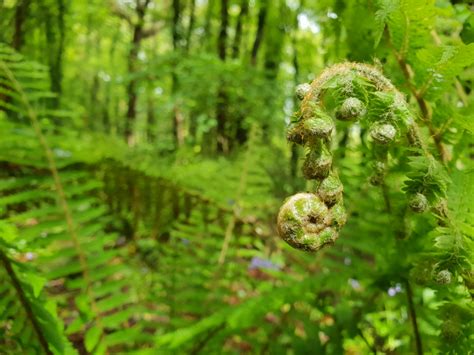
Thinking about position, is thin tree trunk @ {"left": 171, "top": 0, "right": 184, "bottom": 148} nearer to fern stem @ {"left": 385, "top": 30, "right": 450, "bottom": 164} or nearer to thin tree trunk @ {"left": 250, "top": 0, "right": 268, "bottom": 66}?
thin tree trunk @ {"left": 250, "top": 0, "right": 268, "bottom": 66}

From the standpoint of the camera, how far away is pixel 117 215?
2.33m

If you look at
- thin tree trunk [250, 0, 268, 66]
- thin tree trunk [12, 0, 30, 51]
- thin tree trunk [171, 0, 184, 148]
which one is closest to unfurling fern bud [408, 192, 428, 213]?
thin tree trunk [12, 0, 30, 51]

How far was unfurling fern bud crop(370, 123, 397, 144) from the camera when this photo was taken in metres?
0.56

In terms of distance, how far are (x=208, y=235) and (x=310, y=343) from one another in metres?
0.57

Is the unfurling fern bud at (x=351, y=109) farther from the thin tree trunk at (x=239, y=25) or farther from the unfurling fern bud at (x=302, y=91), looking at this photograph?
the thin tree trunk at (x=239, y=25)

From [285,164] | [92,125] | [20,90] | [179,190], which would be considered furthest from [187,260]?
[92,125]

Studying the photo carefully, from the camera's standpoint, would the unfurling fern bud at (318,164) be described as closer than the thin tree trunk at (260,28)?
Yes

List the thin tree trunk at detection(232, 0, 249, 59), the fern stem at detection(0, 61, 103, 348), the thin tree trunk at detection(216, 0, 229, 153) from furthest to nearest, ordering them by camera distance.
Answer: the thin tree trunk at detection(232, 0, 249, 59) → the thin tree trunk at detection(216, 0, 229, 153) → the fern stem at detection(0, 61, 103, 348)

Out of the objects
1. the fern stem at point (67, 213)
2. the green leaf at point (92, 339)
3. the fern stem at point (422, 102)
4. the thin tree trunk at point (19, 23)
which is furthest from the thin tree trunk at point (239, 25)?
the fern stem at point (422, 102)

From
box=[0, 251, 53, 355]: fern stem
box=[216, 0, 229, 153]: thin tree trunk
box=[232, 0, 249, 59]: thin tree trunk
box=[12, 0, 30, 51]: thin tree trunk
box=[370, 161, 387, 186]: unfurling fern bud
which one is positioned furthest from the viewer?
box=[232, 0, 249, 59]: thin tree trunk

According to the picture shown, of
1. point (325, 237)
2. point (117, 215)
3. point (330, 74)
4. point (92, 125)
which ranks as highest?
point (330, 74)

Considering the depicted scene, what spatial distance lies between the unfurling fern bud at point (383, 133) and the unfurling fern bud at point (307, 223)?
0.32 feet

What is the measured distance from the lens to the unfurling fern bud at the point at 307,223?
535mm

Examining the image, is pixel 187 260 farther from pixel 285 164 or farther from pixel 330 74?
pixel 285 164
